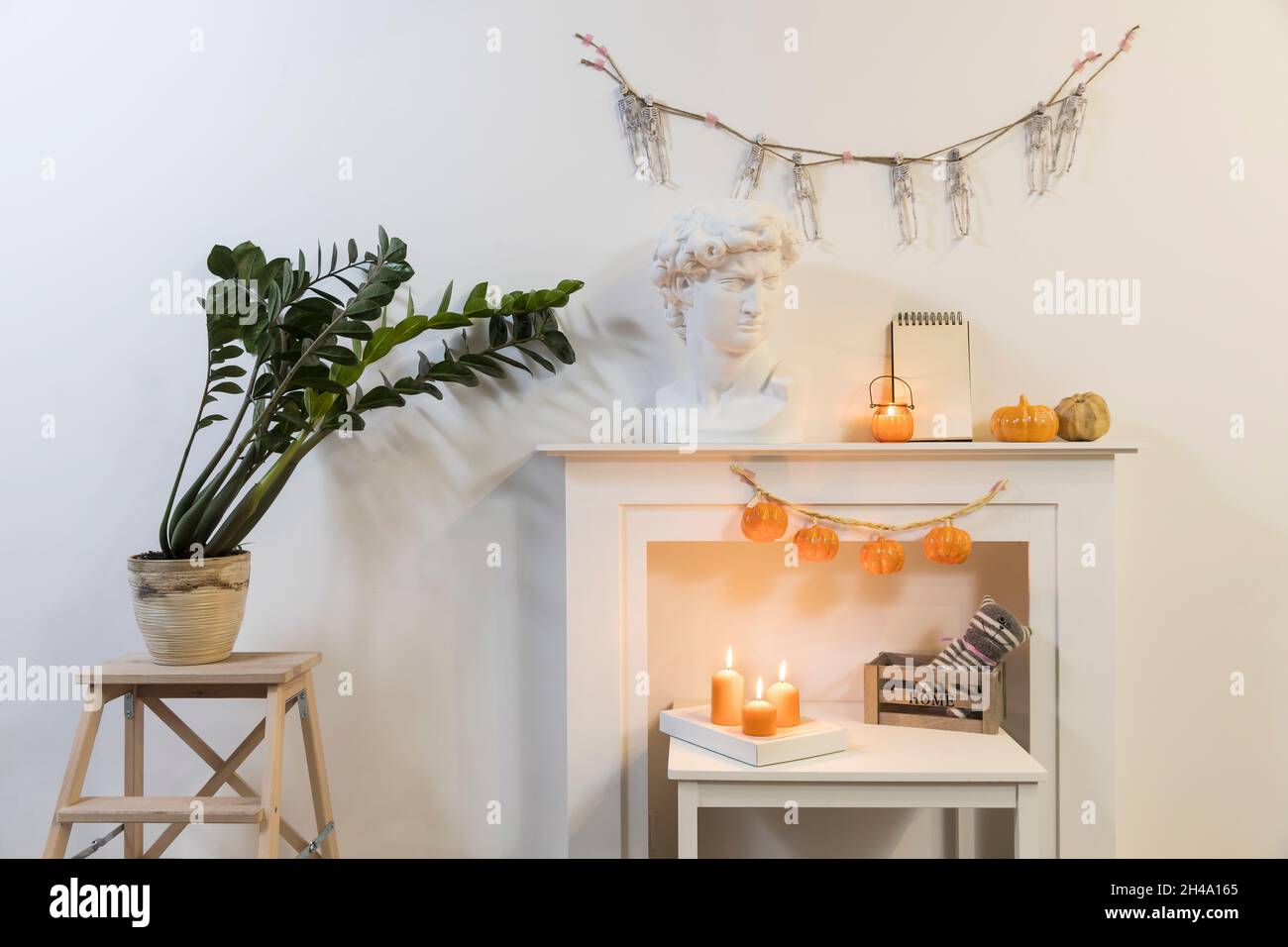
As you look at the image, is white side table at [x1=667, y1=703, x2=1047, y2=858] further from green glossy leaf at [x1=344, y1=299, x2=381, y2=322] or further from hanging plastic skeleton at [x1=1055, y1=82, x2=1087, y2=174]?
hanging plastic skeleton at [x1=1055, y1=82, x2=1087, y2=174]

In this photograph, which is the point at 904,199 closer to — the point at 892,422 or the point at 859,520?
the point at 892,422

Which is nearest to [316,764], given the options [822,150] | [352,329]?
[352,329]

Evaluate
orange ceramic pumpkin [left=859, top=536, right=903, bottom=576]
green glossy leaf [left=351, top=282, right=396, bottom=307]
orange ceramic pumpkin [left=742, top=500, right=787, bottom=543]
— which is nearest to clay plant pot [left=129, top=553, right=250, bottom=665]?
green glossy leaf [left=351, top=282, right=396, bottom=307]

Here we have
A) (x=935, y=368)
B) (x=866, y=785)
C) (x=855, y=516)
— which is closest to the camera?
(x=866, y=785)

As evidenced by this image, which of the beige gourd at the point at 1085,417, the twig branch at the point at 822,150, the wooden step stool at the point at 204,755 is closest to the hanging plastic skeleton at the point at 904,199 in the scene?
the twig branch at the point at 822,150

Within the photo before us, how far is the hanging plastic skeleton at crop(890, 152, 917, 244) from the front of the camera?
2072mm

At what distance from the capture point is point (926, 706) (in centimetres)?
193

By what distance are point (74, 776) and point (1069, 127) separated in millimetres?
2336

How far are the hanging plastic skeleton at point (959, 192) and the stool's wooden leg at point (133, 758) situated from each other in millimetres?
1939

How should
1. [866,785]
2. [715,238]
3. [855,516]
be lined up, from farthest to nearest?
[855,516] < [715,238] < [866,785]

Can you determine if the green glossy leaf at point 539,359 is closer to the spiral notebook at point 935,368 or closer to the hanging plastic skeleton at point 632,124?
the hanging plastic skeleton at point 632,124

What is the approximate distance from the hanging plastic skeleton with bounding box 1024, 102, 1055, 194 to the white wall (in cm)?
4

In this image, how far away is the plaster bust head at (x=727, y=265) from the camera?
181 cm
